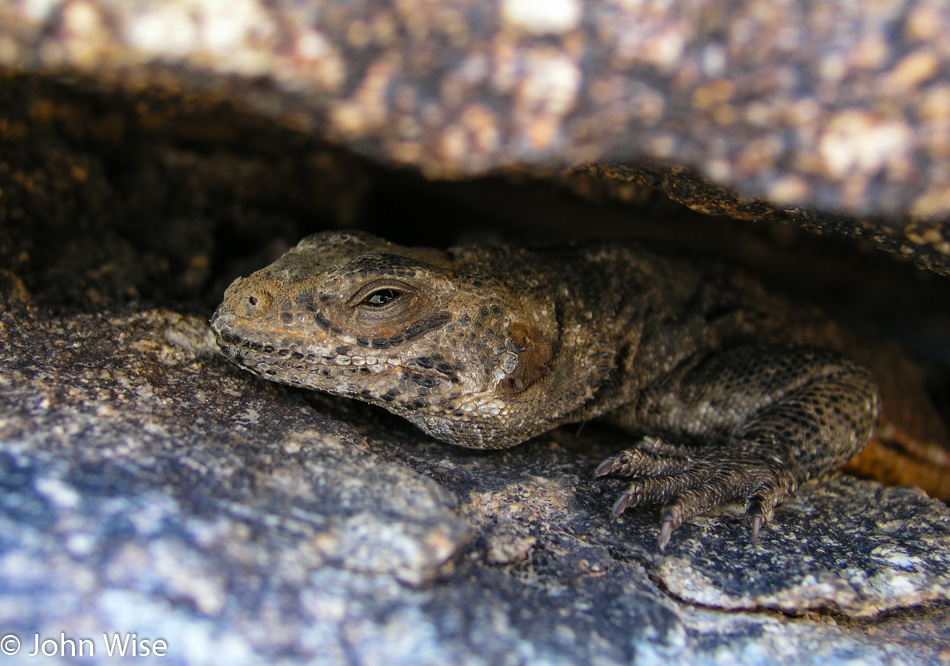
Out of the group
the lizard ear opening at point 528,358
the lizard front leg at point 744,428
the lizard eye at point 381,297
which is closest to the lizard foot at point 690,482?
the lizard front leg at point 744,428

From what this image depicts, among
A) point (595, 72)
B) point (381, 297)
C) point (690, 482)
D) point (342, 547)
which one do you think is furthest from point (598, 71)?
point (690, 482)

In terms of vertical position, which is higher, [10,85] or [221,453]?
[10,85]

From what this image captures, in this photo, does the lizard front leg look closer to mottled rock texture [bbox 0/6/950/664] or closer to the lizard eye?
mottled rock texture [bbox 0/6/950/664]

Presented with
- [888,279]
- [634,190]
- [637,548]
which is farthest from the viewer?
[888,279]

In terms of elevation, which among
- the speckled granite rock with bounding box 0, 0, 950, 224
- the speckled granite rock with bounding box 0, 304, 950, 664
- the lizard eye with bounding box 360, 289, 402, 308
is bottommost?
the speckled granite rock with bounding box 0, 304, 950, 664

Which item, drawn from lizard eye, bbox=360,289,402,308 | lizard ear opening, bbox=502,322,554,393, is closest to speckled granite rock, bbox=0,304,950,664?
lizard ear opening, bbox=502,322,554,393

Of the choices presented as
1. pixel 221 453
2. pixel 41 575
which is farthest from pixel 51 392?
pixel 41 575

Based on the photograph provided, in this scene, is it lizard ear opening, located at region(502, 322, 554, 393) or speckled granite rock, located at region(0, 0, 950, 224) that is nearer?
speckled granite rock, located at region(0, 0, 950, 224)

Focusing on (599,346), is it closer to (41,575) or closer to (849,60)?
(849,60)

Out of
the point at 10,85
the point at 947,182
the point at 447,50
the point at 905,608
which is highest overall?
the point at 10,85
